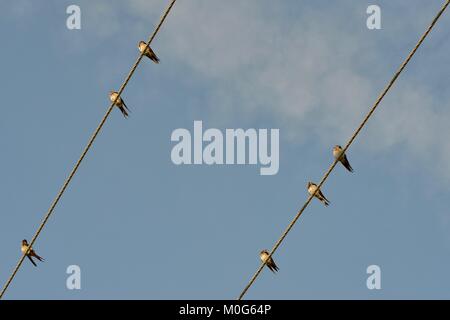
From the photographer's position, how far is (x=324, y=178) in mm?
20703
